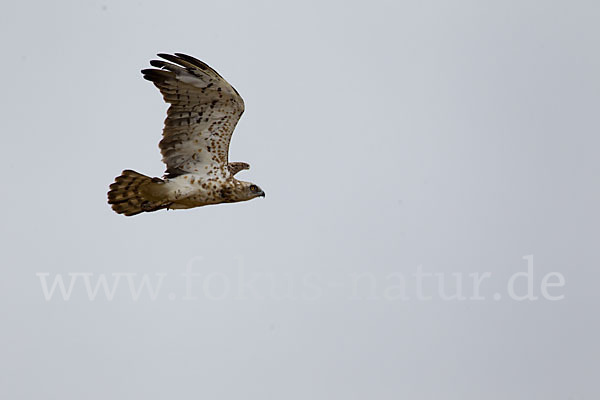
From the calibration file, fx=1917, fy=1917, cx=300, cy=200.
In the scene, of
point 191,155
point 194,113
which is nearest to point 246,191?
point 191,155

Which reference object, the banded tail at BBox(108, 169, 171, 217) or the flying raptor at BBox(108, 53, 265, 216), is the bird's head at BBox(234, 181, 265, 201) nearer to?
the flying raptor at BBox(108, 53, 265, 216)

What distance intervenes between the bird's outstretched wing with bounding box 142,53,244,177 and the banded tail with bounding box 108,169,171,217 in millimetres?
307

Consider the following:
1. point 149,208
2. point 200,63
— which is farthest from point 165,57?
point 149,208

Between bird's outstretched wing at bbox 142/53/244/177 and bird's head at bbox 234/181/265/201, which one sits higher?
bird's outstretched wing at bbox 142/53/244/177

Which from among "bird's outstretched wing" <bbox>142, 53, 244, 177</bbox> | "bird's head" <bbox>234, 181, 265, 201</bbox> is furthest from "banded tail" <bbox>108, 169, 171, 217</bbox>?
"bird's head" <bbox>234, 181, 265, 201</bbox>

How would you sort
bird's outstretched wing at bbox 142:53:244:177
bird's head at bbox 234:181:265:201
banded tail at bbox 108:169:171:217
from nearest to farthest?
bird's outstretched wing at bbox 142:53:244:177 < banded tail at bbox 108:169:171:217 < bird's head at bbox 234:181:265:201

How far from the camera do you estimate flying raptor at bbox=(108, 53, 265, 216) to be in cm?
2350

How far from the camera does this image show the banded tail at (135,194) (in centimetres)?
2375

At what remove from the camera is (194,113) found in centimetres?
2372

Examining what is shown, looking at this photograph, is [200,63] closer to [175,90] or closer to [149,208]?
[175,90]

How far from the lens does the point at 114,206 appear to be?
23859 millimetres

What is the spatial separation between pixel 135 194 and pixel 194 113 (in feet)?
4.10

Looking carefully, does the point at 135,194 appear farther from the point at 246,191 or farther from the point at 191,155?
the point at 246,191

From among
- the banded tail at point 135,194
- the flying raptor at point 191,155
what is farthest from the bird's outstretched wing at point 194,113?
the banded tail at point 135,194
